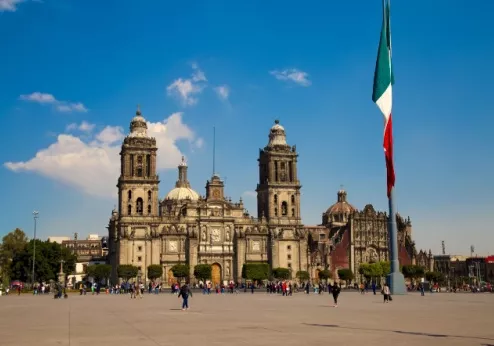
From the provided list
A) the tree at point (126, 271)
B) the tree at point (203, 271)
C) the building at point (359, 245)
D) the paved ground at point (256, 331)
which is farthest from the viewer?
the building at point (359, 245)

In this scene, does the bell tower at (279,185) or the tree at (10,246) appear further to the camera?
the bell tower at (279,185)

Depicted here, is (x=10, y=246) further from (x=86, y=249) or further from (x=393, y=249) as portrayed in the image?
(x=393, y=249)

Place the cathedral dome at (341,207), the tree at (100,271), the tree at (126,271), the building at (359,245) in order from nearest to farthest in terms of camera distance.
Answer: the tree at (126,271) → the tree at (100,271) → the building at (359,245) → the cathedral dome at (341,207)

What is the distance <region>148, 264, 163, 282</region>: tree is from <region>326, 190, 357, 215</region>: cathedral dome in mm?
55819

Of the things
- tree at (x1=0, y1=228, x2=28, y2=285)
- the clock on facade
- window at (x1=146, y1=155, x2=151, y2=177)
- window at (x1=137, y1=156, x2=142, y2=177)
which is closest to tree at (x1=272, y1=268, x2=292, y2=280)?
the clock on facade

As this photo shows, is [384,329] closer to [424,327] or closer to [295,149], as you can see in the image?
[424,327]

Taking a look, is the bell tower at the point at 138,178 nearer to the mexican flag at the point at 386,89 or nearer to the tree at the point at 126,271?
the tree at the point at 126,271

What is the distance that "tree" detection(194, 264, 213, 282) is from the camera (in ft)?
339

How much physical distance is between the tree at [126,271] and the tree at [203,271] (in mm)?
9480

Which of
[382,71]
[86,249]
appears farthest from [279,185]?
[86,249]

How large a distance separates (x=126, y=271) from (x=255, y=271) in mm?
20377

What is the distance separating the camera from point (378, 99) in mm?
42594

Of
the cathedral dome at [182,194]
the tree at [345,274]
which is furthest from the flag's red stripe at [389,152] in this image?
the cathedral dome at [182,194]

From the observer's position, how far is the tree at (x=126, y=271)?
330ft
